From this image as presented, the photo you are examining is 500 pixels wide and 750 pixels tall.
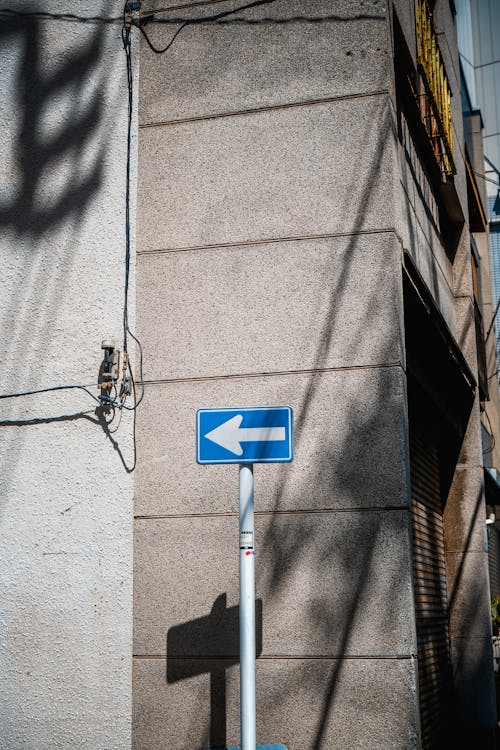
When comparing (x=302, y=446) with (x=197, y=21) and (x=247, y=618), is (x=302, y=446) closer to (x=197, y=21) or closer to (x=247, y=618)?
(x=247, y=618)

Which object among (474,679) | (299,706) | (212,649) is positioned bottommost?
(474,679)

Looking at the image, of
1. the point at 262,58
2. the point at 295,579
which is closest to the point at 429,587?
the point at 295,579

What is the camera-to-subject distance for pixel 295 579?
6633 millimetres

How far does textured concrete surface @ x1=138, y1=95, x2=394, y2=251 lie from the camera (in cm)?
719

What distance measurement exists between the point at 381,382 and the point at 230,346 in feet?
3.92

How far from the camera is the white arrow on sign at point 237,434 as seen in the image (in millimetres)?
5418

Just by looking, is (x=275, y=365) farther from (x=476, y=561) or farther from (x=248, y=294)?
(x=476, y=561)

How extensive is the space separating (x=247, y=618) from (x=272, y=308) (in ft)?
8.86

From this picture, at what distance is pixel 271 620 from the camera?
660 cm

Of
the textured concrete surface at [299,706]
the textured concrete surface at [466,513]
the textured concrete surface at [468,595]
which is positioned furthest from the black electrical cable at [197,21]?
the textured concrete surface at [468,595]

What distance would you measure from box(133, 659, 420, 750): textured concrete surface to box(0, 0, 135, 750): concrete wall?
0.22m

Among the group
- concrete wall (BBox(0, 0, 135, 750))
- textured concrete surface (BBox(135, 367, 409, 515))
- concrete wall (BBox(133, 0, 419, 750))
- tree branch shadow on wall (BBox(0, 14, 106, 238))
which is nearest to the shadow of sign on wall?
concrete wall (BBox(133, 0, 419, 750))

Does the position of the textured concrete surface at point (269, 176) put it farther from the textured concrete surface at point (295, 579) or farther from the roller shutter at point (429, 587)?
the roller shutter at point (429, 587)

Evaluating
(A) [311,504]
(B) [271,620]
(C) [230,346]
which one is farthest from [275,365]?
(B) [271,620]
